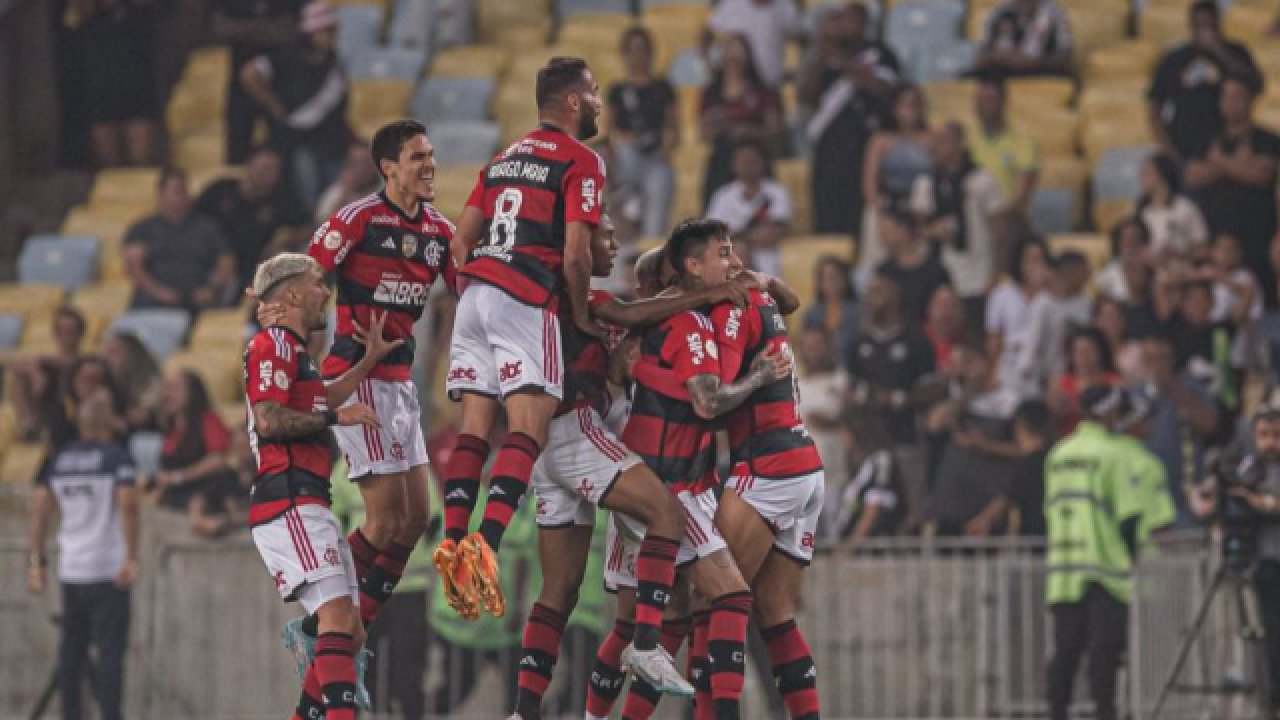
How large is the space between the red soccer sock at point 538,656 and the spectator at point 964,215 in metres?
8.16

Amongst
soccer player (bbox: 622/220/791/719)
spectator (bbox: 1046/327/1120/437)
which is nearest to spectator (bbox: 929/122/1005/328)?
spectator (bbox: 1046/327/1120/437)

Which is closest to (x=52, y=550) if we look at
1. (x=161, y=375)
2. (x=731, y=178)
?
(x=161, y=375)

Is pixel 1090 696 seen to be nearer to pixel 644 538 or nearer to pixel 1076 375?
pixel 1076 375

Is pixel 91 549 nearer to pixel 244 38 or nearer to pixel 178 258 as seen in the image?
pixel 178 258

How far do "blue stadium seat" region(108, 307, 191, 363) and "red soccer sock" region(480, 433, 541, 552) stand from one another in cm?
978

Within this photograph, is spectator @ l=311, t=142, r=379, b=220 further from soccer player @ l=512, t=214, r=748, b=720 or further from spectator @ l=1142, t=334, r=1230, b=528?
soccer player @ l=512, t=214, r=748, b=720

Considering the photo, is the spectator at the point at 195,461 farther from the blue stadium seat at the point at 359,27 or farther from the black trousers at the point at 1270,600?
the black trousers at the point at 1270,600

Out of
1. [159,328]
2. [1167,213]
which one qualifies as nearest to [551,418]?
[1167,213]

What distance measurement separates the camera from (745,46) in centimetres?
1906

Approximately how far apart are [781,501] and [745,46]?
9458 millimetres

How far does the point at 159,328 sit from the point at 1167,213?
8.08 m

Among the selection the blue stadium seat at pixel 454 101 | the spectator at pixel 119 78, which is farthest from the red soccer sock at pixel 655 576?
the spectator at pixel 119 78

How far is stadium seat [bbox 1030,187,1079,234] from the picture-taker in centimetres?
1858

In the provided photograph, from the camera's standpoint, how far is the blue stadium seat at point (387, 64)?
21.5m
